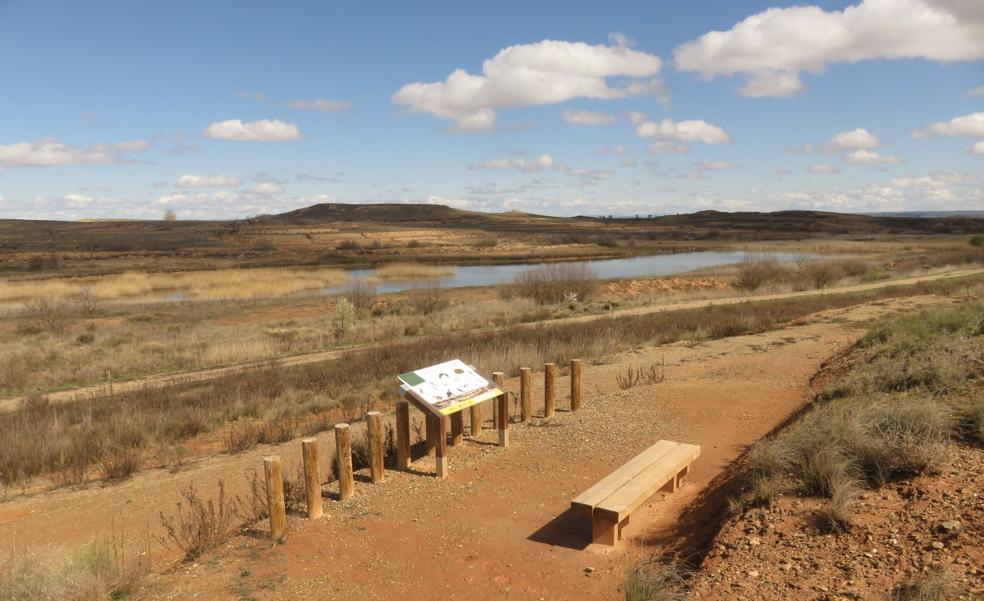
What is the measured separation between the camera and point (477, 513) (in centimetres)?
667

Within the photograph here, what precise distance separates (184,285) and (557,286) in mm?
28101

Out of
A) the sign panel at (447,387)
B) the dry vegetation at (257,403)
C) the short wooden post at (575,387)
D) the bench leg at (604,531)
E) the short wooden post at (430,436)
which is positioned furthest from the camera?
the short wooden post at (575,387)

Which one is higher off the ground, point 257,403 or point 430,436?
point 430,436

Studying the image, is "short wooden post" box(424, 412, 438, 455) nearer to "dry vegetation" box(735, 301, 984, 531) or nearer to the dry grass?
the dry grass

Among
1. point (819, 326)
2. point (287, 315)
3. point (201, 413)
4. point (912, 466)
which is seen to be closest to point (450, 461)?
point (912, 466)

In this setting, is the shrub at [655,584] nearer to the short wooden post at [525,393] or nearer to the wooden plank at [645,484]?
the wooden plank at [645,484]

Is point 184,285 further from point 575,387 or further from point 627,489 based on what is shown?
point 627,489

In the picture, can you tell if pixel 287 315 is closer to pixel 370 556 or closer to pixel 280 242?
pixel 370 556

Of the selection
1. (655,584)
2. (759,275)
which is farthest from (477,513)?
(759,275)

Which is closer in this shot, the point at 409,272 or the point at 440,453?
the point at 440,453

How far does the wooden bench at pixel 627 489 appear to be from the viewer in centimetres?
558

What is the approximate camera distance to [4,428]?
435 inches

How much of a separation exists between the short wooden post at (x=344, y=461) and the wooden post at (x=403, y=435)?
792mm

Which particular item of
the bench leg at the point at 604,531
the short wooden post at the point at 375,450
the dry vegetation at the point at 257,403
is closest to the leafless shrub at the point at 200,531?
the short wooden post at the point at 375,450
